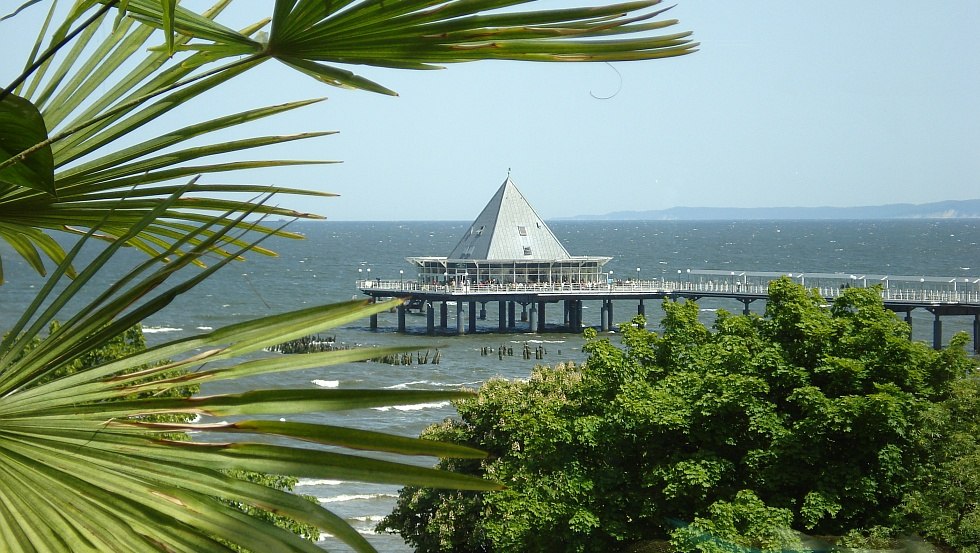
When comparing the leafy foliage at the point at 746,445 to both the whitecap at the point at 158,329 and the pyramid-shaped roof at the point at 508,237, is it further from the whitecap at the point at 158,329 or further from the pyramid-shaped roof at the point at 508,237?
the whitecap at the point at 158,329

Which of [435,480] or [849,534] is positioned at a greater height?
[435,480]

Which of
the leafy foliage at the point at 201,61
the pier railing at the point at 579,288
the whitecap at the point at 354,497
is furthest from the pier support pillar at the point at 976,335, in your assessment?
the leafy foliage at the point at 201,61

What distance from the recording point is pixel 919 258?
5369 inches

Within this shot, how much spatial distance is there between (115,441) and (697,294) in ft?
217

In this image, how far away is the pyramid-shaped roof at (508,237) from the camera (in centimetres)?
→ 7362

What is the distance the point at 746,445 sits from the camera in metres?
16.6

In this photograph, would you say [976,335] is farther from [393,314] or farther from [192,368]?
[192,368]

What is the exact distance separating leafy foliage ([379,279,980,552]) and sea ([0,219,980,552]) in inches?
121

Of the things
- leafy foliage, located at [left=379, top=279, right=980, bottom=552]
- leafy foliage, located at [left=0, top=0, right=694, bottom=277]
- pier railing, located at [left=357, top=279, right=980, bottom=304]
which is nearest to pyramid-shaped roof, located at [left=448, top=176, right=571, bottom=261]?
pier railing, located at [left=357, top=279, right=980, bottom=304]

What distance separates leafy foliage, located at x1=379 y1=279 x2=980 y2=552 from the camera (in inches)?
578

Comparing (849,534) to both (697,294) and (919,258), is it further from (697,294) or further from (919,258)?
(919,258)

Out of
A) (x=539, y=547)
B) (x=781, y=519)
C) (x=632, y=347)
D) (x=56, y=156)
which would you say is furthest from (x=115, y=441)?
(x=632, y=347)

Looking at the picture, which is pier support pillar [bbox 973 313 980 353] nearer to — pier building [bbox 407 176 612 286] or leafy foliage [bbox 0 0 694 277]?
pier building [bbox 407 176 612 286]

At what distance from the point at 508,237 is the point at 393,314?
12.5 m
